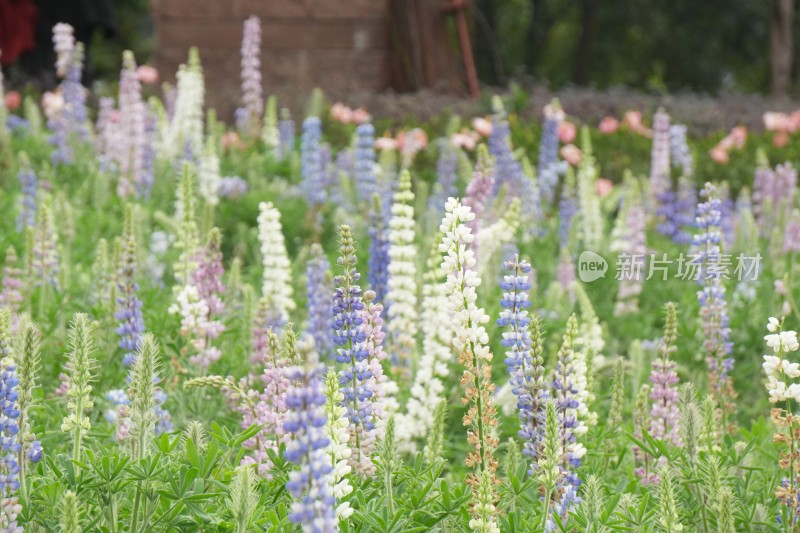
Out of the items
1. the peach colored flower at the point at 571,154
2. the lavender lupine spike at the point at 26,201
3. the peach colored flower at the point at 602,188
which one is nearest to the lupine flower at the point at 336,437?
the lavender lupine spike at the point at 26,201

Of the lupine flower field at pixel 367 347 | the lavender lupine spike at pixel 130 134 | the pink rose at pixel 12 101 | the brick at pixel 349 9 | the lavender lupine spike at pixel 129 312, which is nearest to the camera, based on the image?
the lupine flower field at pixel 367 347

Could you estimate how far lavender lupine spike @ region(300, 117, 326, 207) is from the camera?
25.1 feet

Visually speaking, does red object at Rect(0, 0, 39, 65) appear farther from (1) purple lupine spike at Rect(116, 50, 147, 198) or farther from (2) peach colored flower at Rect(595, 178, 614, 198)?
(2) peach colored flower at Rect(595, 178, 614, 198)

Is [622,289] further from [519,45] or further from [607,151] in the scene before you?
[519,45]

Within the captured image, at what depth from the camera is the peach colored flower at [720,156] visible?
1027 cm

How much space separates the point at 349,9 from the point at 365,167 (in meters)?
6.96

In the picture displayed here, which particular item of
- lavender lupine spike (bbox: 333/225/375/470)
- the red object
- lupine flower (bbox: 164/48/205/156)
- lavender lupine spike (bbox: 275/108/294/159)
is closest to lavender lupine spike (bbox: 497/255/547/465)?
lavender lupine spike (bbox: 333/225/375/470)

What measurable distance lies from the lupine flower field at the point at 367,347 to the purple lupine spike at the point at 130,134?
0.11 feet

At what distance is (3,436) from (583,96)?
Answer: 11721 mm

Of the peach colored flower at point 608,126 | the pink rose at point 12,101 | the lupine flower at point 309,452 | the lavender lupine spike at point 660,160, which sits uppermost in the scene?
the pink rose at point 12,101

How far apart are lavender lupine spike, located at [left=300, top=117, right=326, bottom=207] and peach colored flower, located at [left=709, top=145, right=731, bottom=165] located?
153 inches

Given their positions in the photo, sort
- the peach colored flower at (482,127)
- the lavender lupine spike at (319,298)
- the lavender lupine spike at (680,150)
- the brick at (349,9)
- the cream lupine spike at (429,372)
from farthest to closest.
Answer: the brick at (349,9) < the peach colored flower at (482,127) < the lavender lupine spike at (680,150) < the lavender lupine spike at (319,298) < the cream lupine spike at (429,372)

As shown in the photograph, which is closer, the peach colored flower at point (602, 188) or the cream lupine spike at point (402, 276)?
the cream lupine spike at point (402, 276)

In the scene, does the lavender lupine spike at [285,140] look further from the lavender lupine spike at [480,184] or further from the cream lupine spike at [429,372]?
the cream lupine spike at [429,372]
